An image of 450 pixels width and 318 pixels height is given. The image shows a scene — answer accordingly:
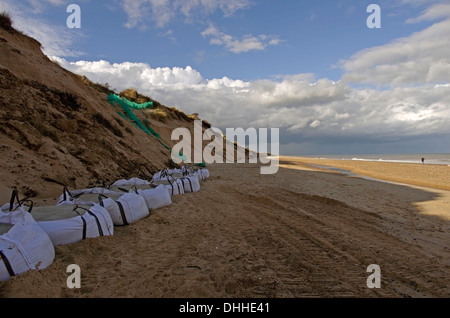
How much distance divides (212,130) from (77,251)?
114ft

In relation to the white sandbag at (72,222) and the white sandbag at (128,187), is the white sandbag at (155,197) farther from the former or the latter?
the white sandbag at (72,222)

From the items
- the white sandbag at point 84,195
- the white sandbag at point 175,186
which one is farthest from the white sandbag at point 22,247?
the white sandbag at point 175,186

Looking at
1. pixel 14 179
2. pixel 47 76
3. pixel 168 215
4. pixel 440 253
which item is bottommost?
pixel 440 253

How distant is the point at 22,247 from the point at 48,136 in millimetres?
6062

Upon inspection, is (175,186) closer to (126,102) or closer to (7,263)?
(7,263)

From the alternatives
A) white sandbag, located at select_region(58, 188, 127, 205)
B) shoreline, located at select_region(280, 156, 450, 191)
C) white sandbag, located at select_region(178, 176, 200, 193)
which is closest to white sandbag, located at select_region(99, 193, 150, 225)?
white sandbag, located at select_region(58, 188, 127, 205)

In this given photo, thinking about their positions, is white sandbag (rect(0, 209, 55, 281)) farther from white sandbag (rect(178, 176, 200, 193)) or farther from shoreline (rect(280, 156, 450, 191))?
shoreline (rect(280, 156, 450, 191))

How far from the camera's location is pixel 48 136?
24.6 ft

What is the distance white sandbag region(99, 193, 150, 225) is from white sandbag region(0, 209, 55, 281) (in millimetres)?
1363

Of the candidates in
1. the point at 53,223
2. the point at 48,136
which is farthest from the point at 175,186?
the point at 53,223

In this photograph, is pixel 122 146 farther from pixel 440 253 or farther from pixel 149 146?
pixel 440 253

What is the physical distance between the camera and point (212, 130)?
1476 inches

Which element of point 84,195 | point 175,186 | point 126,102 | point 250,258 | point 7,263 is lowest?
point 250,258
